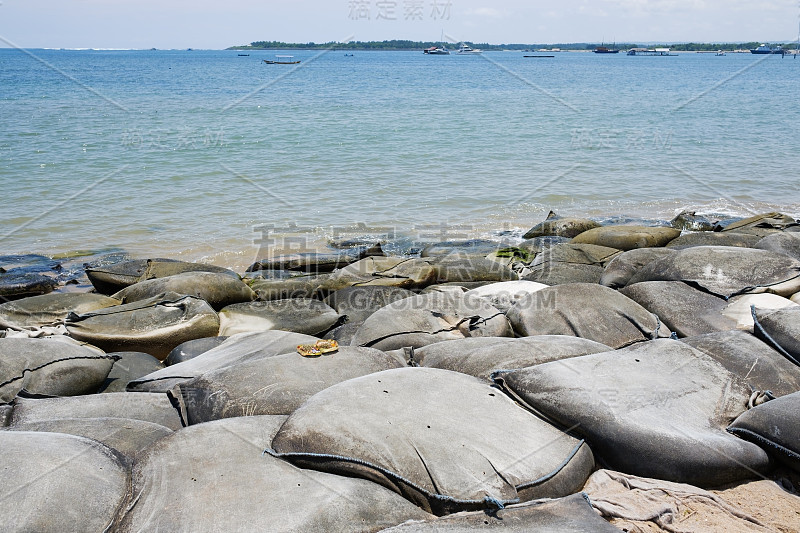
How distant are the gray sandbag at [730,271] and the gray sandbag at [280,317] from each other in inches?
110

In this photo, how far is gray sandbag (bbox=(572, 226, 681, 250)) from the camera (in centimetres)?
777

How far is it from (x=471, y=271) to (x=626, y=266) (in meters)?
1.53

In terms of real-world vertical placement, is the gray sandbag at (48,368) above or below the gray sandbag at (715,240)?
below

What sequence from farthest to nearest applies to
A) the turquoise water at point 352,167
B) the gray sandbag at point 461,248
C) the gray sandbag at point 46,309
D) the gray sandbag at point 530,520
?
the turquoise water at point 352,167, the gray sandbag at point 461,248, the gray sandbag at point 46,309, the gray sandbag at point 530,520

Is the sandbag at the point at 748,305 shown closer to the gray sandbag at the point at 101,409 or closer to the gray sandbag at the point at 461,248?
the gray sandbag at the point at 461,248

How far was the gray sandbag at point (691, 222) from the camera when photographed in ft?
32.5

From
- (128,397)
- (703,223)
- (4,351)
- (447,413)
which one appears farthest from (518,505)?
(703,223)

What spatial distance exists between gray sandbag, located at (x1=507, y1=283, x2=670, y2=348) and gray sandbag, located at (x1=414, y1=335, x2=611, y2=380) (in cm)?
41

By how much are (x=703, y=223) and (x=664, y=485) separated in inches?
316

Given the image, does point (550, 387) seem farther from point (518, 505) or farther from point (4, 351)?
point (4, 351)

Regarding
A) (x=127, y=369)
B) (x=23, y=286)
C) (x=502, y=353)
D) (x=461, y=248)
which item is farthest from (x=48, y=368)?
(x=461, y=248)

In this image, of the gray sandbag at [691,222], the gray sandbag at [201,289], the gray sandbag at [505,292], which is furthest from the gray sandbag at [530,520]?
the gray sandbag at [691,222]

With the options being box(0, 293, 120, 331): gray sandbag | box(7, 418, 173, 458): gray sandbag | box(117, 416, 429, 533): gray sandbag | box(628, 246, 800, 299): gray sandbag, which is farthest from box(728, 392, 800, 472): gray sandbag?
box(0, 293, 120, 331): gray sandbag

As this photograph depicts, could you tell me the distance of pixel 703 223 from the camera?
32.8 feet
